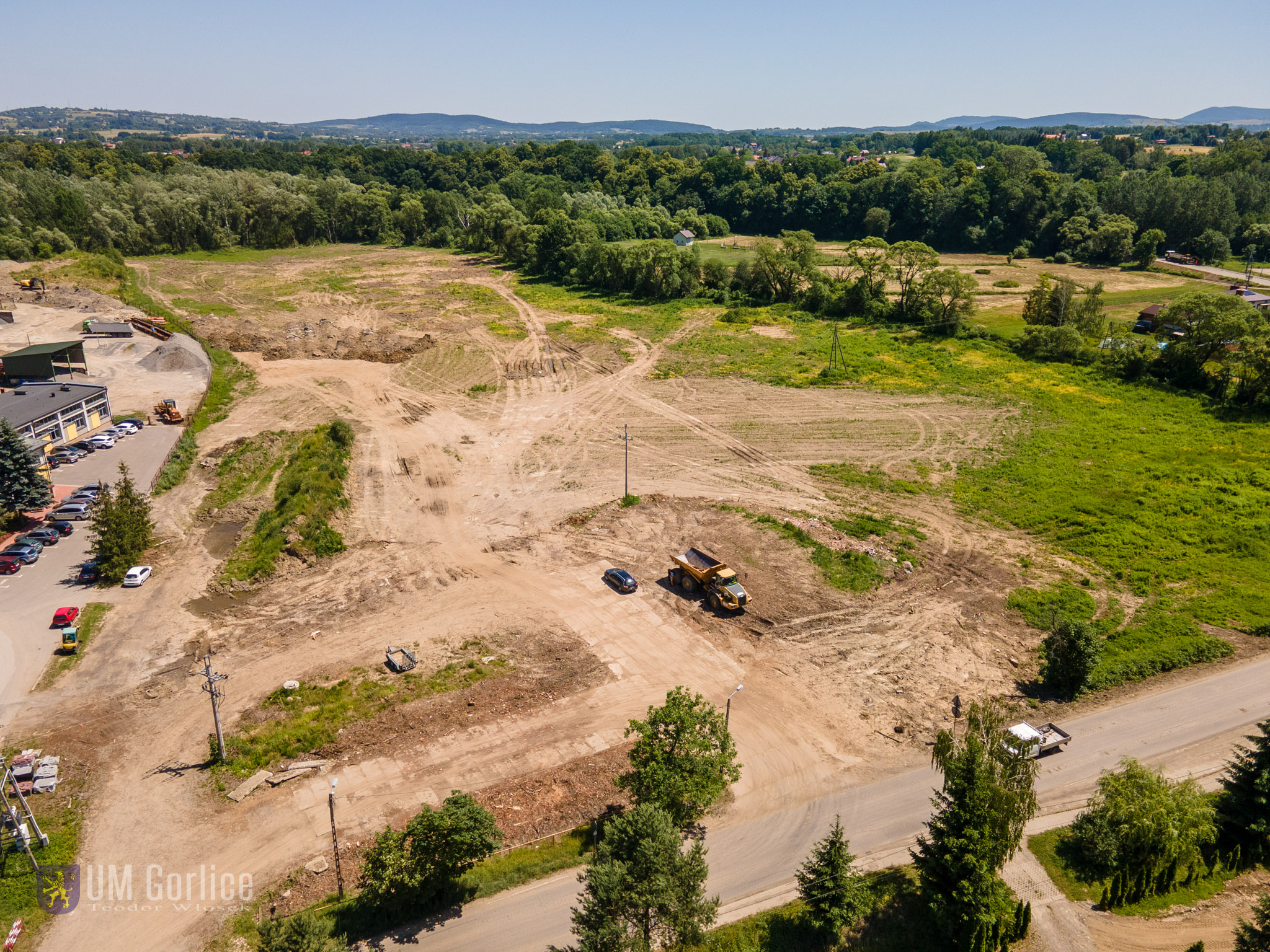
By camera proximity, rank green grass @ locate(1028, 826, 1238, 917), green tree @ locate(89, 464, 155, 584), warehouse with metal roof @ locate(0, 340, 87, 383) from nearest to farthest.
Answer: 1. green grass @ locate(1028, 826, 1238, 917)
2. green tree @ locate(89, 464, 155, 584)
3. warehouse with metal roof @ locate(0, 340, 87, 383)

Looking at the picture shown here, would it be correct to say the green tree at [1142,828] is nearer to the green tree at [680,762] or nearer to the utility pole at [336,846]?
the green tree at [680,762]

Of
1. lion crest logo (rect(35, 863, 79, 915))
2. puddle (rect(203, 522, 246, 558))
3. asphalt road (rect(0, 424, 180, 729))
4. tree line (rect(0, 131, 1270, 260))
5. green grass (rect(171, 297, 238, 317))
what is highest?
tree line (rect(0, 131, 1270, 260))

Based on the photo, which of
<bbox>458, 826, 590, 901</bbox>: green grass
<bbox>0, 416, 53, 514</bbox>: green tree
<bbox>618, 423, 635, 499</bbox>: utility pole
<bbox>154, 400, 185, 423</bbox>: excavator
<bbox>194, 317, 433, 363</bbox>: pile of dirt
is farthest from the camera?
<bbox>194, 317, 433, 363</bbox>: pile of dirt

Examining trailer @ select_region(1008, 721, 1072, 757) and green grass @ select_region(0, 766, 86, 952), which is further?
trailer @ select_region(1008, 721, 1072, 757)

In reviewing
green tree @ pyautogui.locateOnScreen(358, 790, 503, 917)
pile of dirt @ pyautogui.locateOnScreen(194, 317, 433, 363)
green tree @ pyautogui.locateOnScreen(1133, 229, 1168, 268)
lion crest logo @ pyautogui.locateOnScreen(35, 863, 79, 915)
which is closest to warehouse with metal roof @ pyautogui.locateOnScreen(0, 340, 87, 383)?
pile of dirt @ pyautogui.locateOnScreen(194, 317, 433, 363)

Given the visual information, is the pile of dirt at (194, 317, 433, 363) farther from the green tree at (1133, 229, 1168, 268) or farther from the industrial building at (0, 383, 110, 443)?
the green tree at (1133, 229, 1168, 268)

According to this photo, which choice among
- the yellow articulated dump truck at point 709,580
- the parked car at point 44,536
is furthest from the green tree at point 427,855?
the parked car at point 44,536

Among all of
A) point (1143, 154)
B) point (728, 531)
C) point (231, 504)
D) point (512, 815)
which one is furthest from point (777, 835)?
point (1143, 154)

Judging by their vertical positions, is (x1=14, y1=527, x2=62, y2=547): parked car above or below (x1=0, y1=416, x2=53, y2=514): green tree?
below
